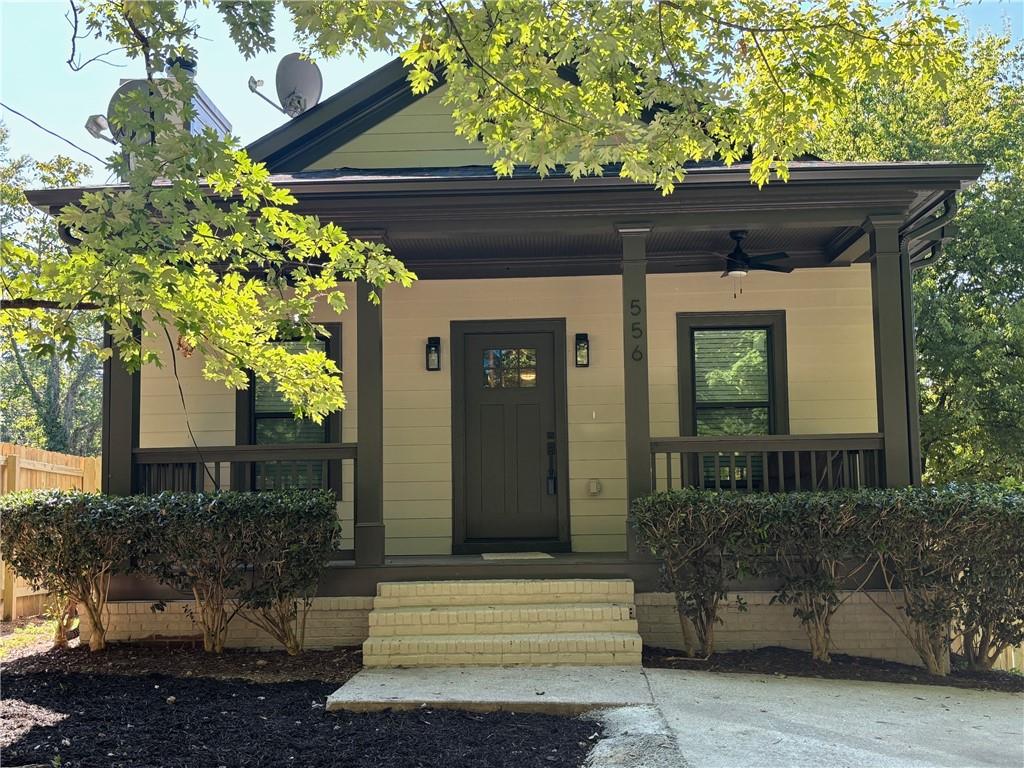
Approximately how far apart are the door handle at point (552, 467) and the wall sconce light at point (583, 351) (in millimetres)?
692

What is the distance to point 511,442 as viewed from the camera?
815cm

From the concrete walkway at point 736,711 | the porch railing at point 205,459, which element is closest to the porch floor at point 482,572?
the porch railing at point 205,459

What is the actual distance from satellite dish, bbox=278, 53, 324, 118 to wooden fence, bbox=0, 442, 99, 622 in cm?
455

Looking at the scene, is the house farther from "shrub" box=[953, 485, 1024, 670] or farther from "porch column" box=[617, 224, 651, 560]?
"shrub" box=[953, 485, 1024, 670]

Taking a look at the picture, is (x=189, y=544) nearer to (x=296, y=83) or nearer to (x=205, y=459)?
(x=205, y=459)

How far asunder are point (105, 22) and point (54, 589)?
3.78 m

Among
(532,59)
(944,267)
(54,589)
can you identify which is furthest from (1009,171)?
(54,589)

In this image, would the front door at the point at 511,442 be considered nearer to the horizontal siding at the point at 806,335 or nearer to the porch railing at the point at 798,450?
the horizontal siding at the point at 806,335

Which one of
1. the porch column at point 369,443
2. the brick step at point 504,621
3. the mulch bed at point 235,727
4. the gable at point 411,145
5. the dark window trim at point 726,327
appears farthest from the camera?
the gable at point 411,145

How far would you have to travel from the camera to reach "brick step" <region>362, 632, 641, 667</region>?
5859 mm

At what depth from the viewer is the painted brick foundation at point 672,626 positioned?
6594mm

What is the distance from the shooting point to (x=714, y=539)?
238 inches

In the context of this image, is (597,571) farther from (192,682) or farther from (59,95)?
(59,95)

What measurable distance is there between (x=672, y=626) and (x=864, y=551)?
1518mm
